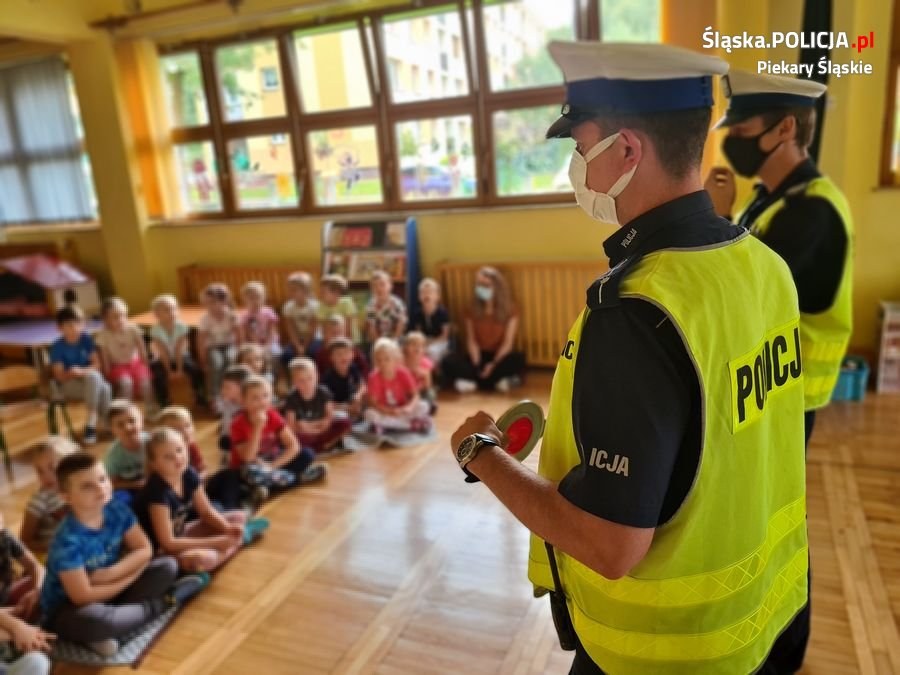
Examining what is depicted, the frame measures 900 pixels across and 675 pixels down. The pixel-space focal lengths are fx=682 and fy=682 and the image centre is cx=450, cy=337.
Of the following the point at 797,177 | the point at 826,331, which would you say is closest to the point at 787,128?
the point at 797,177

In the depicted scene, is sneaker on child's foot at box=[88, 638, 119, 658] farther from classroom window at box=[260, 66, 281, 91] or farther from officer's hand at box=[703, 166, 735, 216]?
classroom window at box=[260, 66, 281, 91]

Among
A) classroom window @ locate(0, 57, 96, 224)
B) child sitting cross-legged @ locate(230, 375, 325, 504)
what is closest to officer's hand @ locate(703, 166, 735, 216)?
child sitting cross-legged @ locate(230, 375, 325, 504)

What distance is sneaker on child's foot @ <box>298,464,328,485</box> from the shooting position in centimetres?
366

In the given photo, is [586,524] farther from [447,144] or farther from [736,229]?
[447,144]

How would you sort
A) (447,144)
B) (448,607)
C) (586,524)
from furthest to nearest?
(447,144) → (448,607) → (586,524)

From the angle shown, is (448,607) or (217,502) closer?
(448,607)

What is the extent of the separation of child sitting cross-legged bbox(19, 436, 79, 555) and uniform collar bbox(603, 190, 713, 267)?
307 cm

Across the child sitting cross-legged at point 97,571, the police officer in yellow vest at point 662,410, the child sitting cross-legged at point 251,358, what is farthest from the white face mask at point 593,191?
the child sitting cross-legged at point 251,358

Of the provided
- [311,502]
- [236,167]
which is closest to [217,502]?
[311,502]

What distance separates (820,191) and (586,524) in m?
1.48

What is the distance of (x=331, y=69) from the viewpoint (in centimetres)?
574

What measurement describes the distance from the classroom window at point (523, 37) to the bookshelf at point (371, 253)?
4.43 feet

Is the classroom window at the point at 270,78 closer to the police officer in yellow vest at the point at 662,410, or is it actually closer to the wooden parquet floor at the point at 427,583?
the wooden parquet floor at the point at 427,583

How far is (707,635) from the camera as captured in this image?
41.4 inches
